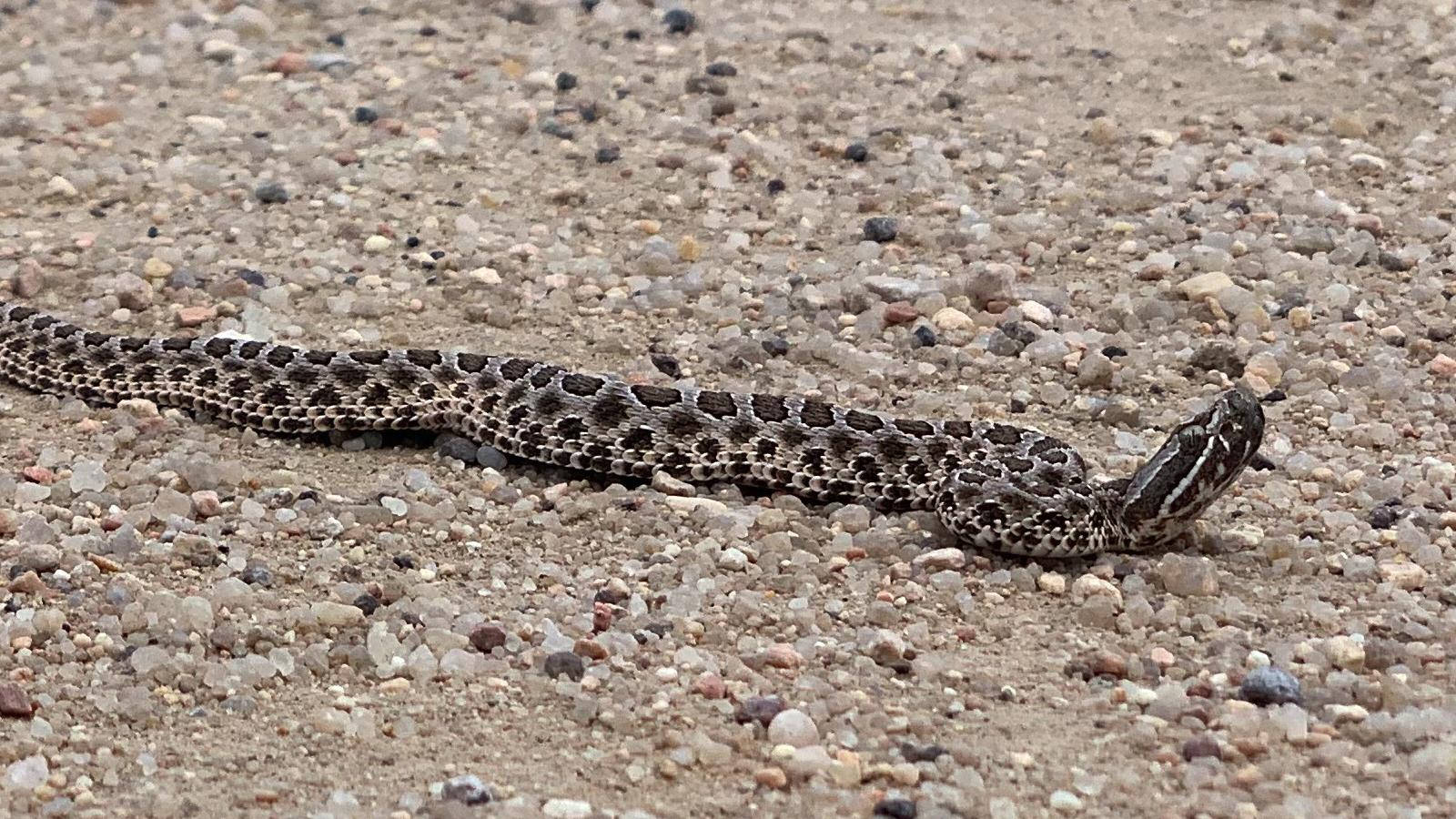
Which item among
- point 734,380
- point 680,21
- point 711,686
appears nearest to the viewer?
point 711,686

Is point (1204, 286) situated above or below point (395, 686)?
above

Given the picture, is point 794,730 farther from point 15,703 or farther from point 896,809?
point 15,703

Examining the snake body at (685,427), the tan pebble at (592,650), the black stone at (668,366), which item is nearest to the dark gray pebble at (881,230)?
the black stone at (668,366)

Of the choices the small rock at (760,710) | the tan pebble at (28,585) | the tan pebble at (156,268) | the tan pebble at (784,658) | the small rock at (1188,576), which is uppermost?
the small rock at (1188,576)

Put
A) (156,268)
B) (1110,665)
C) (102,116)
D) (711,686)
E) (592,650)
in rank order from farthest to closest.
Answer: (102,116)
(156,268)
(592,650)
(1110,665)
(711,686)

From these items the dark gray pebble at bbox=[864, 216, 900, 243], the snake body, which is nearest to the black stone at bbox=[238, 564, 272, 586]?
the snake body

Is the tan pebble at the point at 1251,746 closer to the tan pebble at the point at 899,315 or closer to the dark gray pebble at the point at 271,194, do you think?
the tan pebble at the point at 899,315

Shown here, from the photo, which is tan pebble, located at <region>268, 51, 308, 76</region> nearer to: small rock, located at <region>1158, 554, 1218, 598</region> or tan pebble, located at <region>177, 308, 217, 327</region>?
tan pebble, located at <region>177, 308, 217, 327</region>

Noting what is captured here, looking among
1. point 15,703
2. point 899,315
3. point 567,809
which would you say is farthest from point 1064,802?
point 899,315
